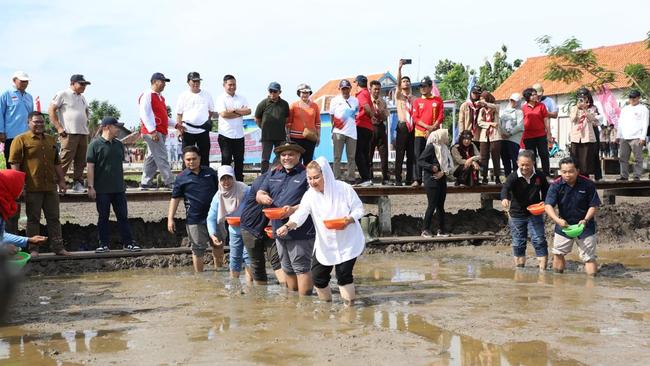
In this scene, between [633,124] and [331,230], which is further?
[633,124]

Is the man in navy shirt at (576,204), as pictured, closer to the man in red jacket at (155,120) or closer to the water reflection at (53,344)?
the water reflection at (53,344)

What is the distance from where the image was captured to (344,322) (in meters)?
7.71

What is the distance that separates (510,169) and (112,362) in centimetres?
1007

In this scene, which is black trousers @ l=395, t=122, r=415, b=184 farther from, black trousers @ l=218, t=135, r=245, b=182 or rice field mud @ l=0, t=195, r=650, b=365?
black trousers @ l=218, t=135, r=245, b=182

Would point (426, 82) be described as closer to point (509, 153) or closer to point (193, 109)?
point (509, 153)

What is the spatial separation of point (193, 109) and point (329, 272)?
5095 millimetres

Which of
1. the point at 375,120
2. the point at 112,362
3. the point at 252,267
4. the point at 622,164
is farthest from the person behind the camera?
the point at 622,164

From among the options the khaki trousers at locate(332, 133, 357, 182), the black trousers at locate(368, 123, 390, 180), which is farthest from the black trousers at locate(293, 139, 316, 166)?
the black trousers at locate(368, 123, 390, 180)

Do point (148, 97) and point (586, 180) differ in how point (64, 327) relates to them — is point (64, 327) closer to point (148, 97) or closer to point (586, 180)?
point (148, 97)

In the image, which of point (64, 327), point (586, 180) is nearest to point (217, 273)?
point (64, 327)

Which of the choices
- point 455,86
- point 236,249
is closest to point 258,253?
point 236,249

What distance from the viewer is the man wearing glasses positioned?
13070mm

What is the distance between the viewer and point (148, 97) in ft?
41.3

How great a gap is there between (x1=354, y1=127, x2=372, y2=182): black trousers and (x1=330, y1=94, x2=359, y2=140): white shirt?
38 centimetres
